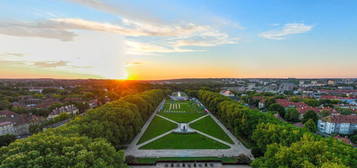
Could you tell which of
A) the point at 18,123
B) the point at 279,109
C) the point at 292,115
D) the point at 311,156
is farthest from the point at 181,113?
the point at 311,156

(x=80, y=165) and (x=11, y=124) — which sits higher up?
(x=80, y=165)

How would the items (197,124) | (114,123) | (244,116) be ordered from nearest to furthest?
(114,123)
(244,116)
(197,124)

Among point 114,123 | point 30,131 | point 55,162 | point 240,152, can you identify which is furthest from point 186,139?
point 30,131

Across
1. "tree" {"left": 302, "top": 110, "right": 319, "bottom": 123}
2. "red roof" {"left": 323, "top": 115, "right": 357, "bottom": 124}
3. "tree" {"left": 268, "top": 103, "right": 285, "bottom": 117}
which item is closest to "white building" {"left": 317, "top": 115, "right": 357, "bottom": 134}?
"red roof" {"left": 323, "top": 115, "right": 357, "bottom": 124}

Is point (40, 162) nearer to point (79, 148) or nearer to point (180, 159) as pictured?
point (79, 148)

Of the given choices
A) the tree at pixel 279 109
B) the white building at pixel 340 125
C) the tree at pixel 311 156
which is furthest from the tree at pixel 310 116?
the tree at pixel 311 156

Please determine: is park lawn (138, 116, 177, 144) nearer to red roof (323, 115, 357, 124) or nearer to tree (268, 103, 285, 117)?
tree (268, 103, 285, 117)

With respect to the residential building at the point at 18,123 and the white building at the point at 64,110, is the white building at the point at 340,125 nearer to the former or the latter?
the white building at the point at 64,110

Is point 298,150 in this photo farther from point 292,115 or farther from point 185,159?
point 292,115
